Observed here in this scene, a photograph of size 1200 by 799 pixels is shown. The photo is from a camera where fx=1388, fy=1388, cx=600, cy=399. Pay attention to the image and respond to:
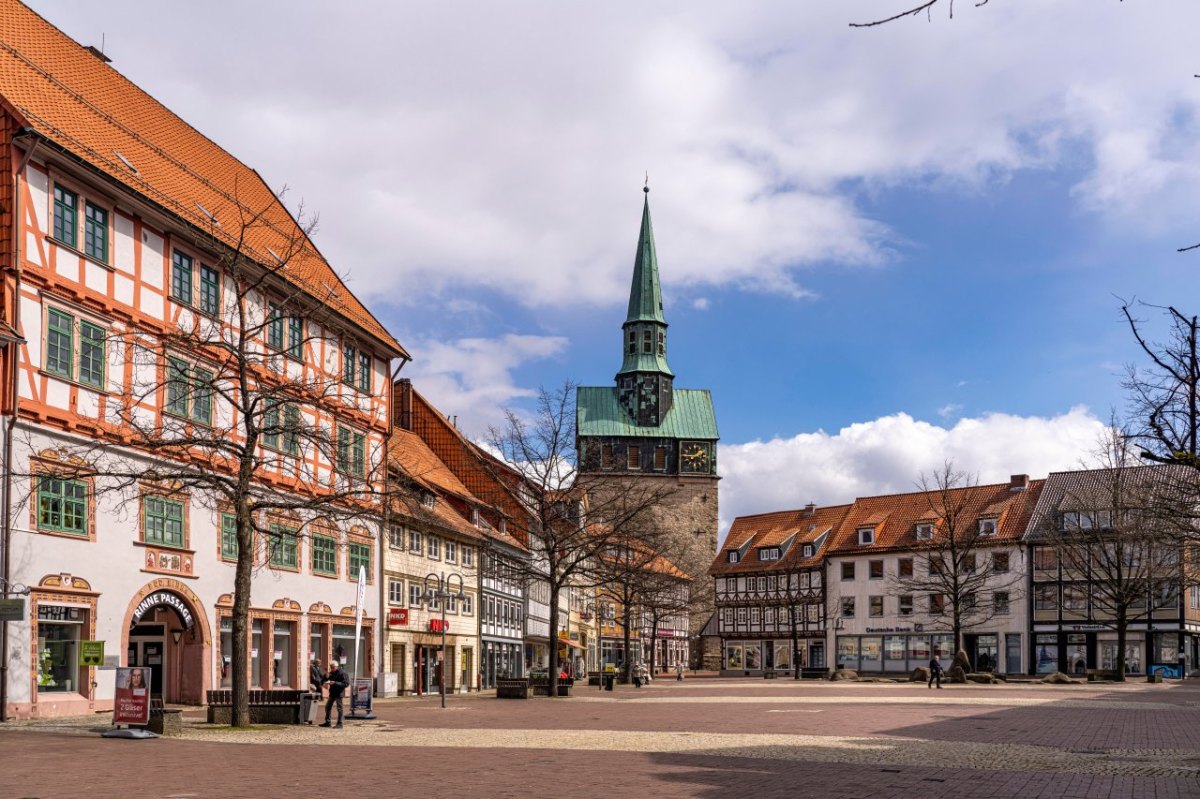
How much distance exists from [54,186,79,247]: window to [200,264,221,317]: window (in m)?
5.68

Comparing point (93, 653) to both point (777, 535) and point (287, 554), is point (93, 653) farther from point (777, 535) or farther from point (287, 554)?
point (777, 535)

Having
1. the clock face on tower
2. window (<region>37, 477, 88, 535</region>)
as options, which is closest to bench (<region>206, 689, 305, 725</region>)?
window (<region>37, 477, 88, 535</region>)

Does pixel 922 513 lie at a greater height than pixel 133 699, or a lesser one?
greater

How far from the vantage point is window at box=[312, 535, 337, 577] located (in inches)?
1680

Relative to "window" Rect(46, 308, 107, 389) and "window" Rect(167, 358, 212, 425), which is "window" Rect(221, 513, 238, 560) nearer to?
"window" Rect(167, 358, 212, 425)

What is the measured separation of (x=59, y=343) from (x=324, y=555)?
48.3 feet

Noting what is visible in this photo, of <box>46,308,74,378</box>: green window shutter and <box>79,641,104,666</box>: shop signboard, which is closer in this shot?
<box>79,641,104,666</box>: shop signboard

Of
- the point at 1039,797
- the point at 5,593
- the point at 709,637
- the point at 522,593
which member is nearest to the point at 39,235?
the point at 5,593

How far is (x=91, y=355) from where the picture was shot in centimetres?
3156

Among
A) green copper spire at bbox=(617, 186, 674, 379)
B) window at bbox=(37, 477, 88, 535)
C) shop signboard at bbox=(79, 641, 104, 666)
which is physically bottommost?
shop signboard at bbox=(79, 641, 104, 666)

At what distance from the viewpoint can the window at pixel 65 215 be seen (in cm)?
3041

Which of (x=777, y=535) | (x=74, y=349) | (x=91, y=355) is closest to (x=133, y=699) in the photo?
(x=74, y=349)

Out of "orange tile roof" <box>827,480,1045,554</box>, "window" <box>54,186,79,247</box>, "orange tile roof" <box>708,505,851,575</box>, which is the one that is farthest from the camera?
"orange tile roof" <box>708,505,851,575</box>

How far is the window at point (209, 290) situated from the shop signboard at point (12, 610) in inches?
466
